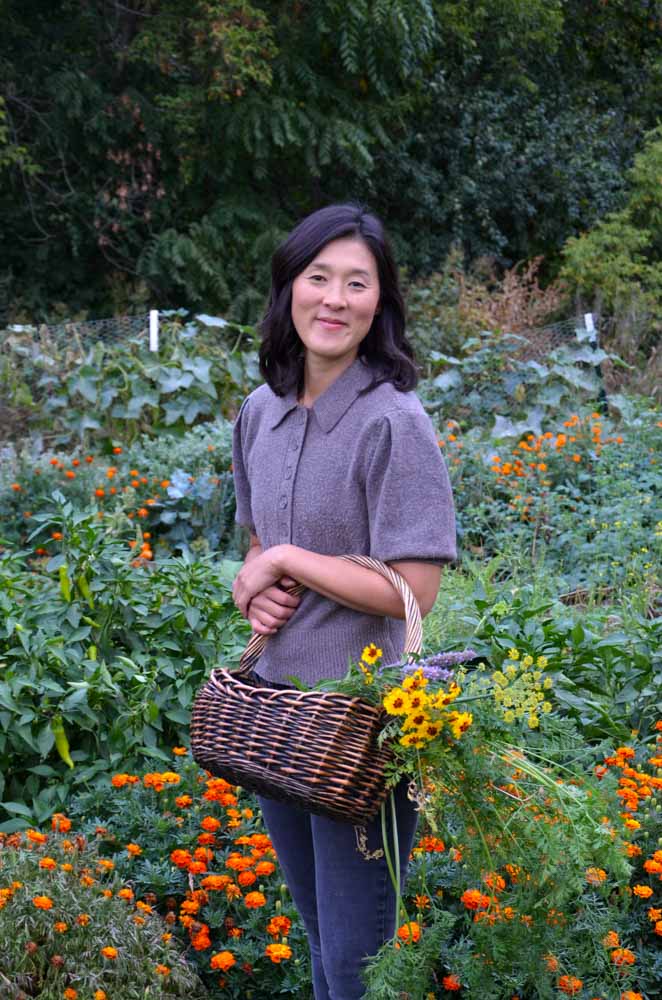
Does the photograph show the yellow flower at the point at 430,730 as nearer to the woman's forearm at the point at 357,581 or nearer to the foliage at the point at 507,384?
the woman's forearm at the point at 357,581

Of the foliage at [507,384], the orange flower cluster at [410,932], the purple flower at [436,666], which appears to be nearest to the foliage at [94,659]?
the orange flower cluster at [410,932]

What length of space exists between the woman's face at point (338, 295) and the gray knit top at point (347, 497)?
68 mm

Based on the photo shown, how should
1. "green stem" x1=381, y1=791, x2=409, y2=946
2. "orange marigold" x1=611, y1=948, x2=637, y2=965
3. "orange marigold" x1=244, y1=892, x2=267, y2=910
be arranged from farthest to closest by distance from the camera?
"orange marigold" x1=244, y1=892, x2=267, y2=910 < "orange marigold" x1=611, y1=948, x2=637, y2=965 < "green stem" x1=381, y1=791, x2=409, y2=946

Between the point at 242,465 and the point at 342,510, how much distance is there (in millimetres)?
409

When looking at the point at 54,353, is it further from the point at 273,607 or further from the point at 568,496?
the point at 273,607

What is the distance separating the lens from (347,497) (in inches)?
69.2

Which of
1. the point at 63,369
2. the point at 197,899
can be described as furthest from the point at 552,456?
the point at 197,899

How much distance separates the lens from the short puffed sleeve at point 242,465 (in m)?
2.07

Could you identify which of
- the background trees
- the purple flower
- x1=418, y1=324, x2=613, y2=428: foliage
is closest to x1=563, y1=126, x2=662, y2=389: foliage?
the background trees

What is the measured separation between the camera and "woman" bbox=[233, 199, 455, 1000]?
1.69 m

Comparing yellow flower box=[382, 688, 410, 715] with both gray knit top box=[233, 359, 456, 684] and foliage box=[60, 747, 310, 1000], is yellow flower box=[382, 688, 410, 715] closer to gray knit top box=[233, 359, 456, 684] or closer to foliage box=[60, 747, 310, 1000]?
gray knit top box=[233, 359, 456, 684]

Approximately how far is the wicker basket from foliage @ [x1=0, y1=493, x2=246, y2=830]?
1318 mm

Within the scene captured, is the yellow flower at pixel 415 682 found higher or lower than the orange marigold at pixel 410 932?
higher

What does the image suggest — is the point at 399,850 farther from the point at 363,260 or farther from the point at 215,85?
the point at 215,85
